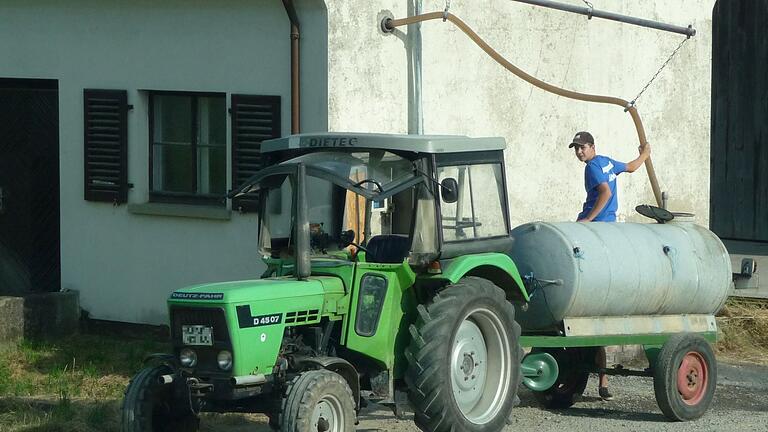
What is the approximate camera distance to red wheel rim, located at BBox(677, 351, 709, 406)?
1008cm

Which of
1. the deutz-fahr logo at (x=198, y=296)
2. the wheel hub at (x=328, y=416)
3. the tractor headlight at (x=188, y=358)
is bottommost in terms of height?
the wheel hub at (x=328, y=416)

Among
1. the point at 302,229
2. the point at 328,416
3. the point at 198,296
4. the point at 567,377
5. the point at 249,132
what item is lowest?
the point at 567,377

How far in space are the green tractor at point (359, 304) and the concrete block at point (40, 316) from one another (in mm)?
4479

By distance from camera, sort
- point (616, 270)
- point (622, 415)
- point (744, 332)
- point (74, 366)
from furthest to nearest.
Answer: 1. point (744, 332)
2. point (74, 366)
3. point (622, 415)
4. point (616, 270)

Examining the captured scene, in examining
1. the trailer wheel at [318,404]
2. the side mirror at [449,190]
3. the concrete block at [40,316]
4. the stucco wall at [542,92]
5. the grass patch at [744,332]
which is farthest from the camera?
the grass patch at [744,332]

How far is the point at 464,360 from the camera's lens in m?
8.71

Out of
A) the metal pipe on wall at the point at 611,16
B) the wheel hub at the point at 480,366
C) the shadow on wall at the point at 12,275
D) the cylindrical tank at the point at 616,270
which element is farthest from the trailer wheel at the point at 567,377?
the shadow on wall at the point at 12,275

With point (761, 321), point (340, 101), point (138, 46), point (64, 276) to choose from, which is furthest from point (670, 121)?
point (64, 276)

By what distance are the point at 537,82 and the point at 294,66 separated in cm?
221

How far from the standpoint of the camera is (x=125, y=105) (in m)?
13.0

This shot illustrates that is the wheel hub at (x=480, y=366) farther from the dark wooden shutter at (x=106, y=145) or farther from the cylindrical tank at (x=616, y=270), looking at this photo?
the dark wooden shutter at (x=106, y=145)

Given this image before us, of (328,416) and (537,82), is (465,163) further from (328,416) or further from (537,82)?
(537,82)

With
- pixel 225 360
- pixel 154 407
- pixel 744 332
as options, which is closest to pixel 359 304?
pixel 225 360

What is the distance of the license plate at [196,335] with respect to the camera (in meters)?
7.89
